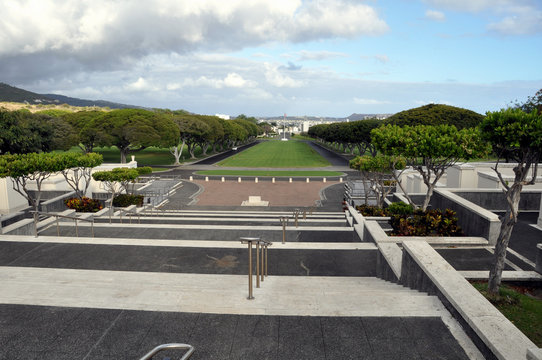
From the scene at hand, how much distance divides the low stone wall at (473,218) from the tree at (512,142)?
4.88 metres

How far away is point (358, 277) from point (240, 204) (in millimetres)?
21369

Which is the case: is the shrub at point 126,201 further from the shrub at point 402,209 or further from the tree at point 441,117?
the tree at point 441,117

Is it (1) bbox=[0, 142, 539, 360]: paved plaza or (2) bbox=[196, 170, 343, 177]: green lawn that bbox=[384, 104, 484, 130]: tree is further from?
(1) bbox=[0, 142, 539, 360]: paved plaza

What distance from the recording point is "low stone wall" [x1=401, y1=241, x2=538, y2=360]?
4.86 meters

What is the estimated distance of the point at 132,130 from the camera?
53750 millimetres

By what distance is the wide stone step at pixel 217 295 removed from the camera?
21.4ft

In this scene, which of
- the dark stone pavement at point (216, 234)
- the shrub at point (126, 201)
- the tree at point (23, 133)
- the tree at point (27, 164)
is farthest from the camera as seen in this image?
the tree at point (23, 133)

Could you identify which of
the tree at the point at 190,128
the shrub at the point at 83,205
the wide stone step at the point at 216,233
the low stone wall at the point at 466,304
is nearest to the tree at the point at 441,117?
the tree at the point at 190,128

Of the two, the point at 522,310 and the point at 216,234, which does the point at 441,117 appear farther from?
the point at 522,310

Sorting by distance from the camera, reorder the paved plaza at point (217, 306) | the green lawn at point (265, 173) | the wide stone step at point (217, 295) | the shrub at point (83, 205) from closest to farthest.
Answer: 1. the paved plaza at point (217, 306)
2. the wide stone step at point (217, 295)
3. the shrub at point (83, 205)
4. the green lawn at point (265, 173)

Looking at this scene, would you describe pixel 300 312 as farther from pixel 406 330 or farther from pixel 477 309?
pixel 477 309

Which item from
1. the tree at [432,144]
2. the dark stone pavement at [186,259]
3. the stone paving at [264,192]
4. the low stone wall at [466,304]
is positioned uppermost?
the tree at [432,144]

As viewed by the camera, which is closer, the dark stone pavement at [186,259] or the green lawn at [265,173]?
the dark stone pavement at [186,259]

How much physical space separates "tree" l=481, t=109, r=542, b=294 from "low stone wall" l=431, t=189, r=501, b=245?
16.0 ft
